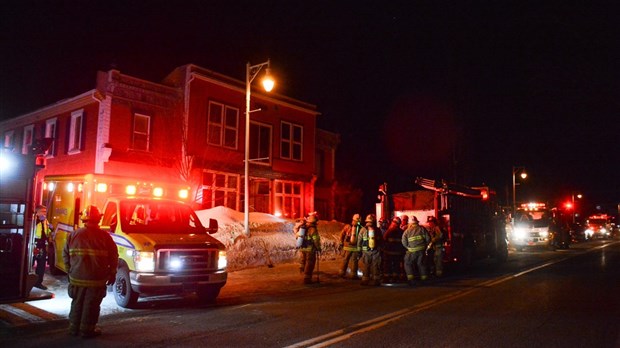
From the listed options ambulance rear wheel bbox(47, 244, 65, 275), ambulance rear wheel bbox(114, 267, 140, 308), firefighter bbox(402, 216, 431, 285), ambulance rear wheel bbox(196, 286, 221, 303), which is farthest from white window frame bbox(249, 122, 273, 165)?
ambulance rear wheel bbox(114, 267, 140, 308)

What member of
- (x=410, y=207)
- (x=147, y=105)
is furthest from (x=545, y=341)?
(x=147, y=105)

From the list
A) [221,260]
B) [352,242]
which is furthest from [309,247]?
[221,260]

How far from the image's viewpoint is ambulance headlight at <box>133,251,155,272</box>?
8.70 m

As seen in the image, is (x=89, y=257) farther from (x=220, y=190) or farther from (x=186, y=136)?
(x=220, y=190)

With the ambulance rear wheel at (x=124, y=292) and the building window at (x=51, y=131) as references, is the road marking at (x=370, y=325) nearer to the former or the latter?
the ambulance rear wheel at (x=124, y=292)

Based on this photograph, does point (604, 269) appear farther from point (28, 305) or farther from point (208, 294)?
point (28, 305)

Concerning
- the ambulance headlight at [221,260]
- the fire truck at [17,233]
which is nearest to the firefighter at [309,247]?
the ambulance headlight at [221,260]

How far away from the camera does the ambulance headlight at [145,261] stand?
870cm

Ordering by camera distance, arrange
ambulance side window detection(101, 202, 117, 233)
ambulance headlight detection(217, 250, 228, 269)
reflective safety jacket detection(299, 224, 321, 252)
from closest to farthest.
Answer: ambulance headlight detection(217, 250, 228, 269) < ambulance side window detection(101, 202, 117, 233) < reflective safety jacket detection(299, 224, 321, 252)

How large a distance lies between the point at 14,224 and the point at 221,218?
31.9 ft

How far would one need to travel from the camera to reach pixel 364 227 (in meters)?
12.8

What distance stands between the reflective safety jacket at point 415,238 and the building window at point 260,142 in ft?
40.0

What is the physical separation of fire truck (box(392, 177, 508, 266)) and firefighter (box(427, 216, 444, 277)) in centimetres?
68

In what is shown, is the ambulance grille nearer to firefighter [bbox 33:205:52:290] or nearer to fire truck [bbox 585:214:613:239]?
firefighter [bbox 33:205:52:290]
